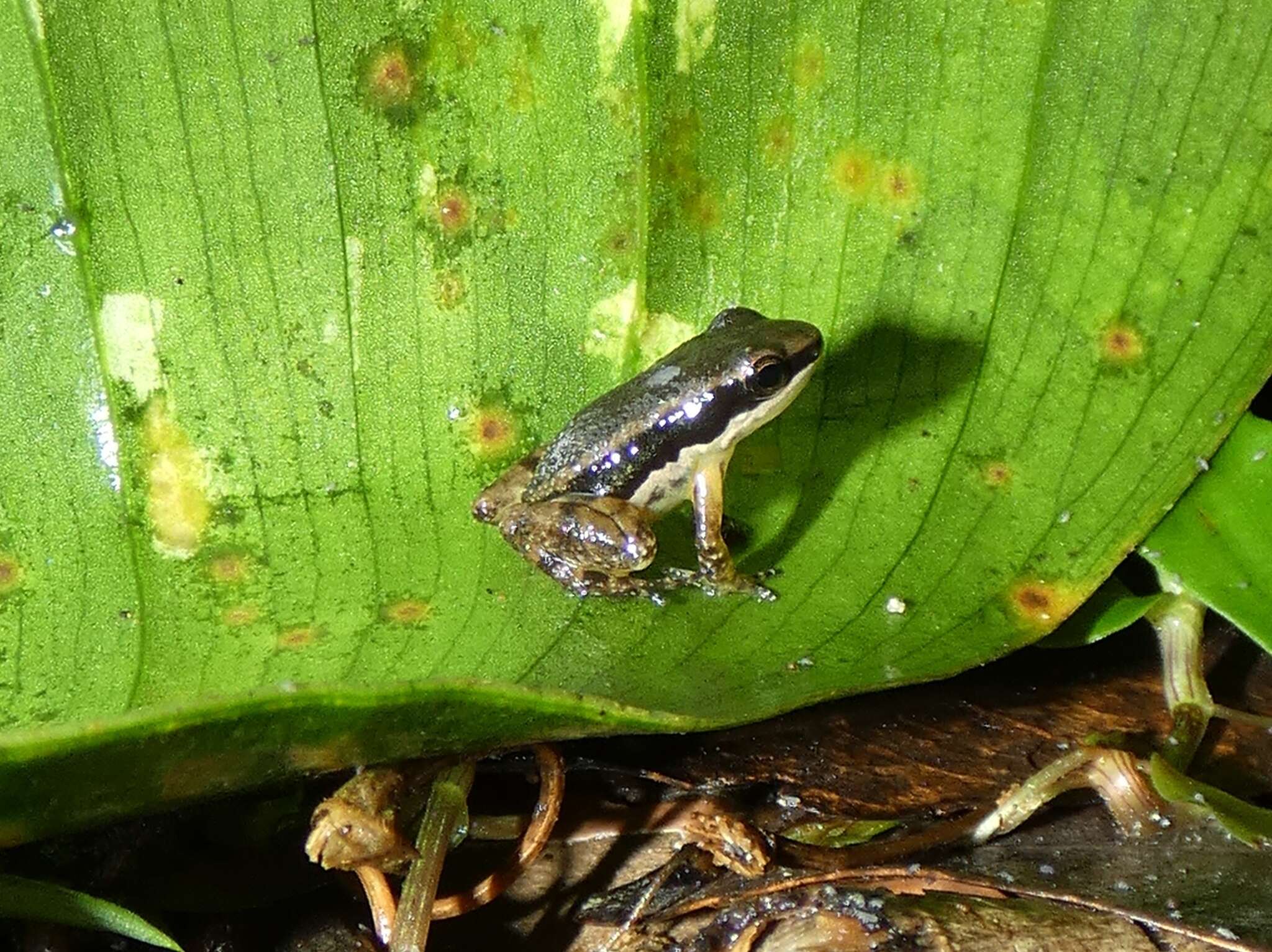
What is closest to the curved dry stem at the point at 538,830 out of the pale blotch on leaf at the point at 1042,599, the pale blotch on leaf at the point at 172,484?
the pale blotch on leaf at the point at 172,484

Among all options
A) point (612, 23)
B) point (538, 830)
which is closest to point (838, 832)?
point (538, 830)

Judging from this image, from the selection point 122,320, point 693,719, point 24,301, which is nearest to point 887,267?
point 693,719

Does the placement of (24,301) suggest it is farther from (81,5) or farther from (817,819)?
(817,819)

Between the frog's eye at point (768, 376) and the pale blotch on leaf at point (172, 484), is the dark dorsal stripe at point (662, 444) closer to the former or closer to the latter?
the frog's eye at point (768, 376)

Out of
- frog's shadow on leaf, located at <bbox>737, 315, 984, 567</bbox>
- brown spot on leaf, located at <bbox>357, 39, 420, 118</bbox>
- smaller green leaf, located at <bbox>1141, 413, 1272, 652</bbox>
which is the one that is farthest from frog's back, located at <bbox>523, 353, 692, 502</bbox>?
smaller green leaf, located at <bbox>1141, 413, 1272, 652</bbox>

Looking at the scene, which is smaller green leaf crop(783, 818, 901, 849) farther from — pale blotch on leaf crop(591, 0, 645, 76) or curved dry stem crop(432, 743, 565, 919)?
pale blotch on leaf crop(591, 0, 645, 76)
